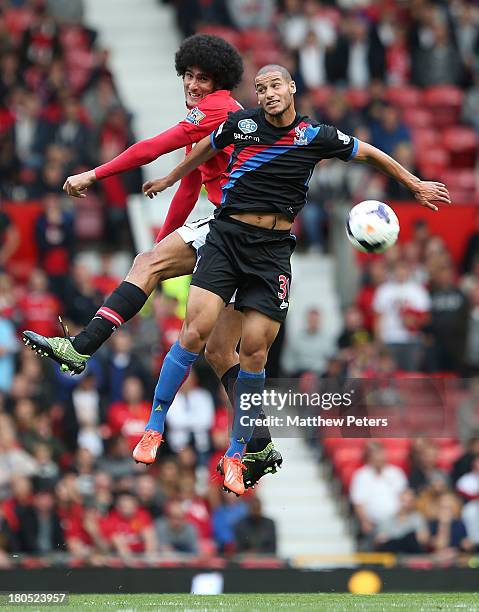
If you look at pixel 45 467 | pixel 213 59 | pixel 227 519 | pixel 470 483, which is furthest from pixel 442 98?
pixel 213 59

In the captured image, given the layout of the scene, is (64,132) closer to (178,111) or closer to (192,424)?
(178,111)

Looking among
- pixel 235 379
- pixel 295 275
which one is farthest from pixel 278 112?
pixel 295 275

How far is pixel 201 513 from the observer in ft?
52.5

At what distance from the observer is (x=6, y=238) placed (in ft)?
60.4

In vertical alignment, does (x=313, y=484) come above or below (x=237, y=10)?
below

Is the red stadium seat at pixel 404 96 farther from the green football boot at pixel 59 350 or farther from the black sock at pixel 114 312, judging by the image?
the green football boot at pixel 59 350

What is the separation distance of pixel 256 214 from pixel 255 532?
5.24 metres

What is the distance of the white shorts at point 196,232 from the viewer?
37.5ft

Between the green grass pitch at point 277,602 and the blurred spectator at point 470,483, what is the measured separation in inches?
129

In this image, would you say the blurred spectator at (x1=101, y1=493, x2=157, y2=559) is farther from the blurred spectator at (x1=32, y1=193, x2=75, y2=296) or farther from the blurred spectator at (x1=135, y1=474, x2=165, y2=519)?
the blurred spectator at (x1=32, y1=193, x2=75, y2=296)

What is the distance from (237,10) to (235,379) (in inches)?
450

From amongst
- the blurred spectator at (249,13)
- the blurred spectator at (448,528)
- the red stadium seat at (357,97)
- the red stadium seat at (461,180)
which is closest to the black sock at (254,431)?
the blurred spectator at (448,528)

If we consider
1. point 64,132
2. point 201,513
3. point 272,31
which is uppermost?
point 272,31

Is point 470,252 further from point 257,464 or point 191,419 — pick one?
point 257,464
